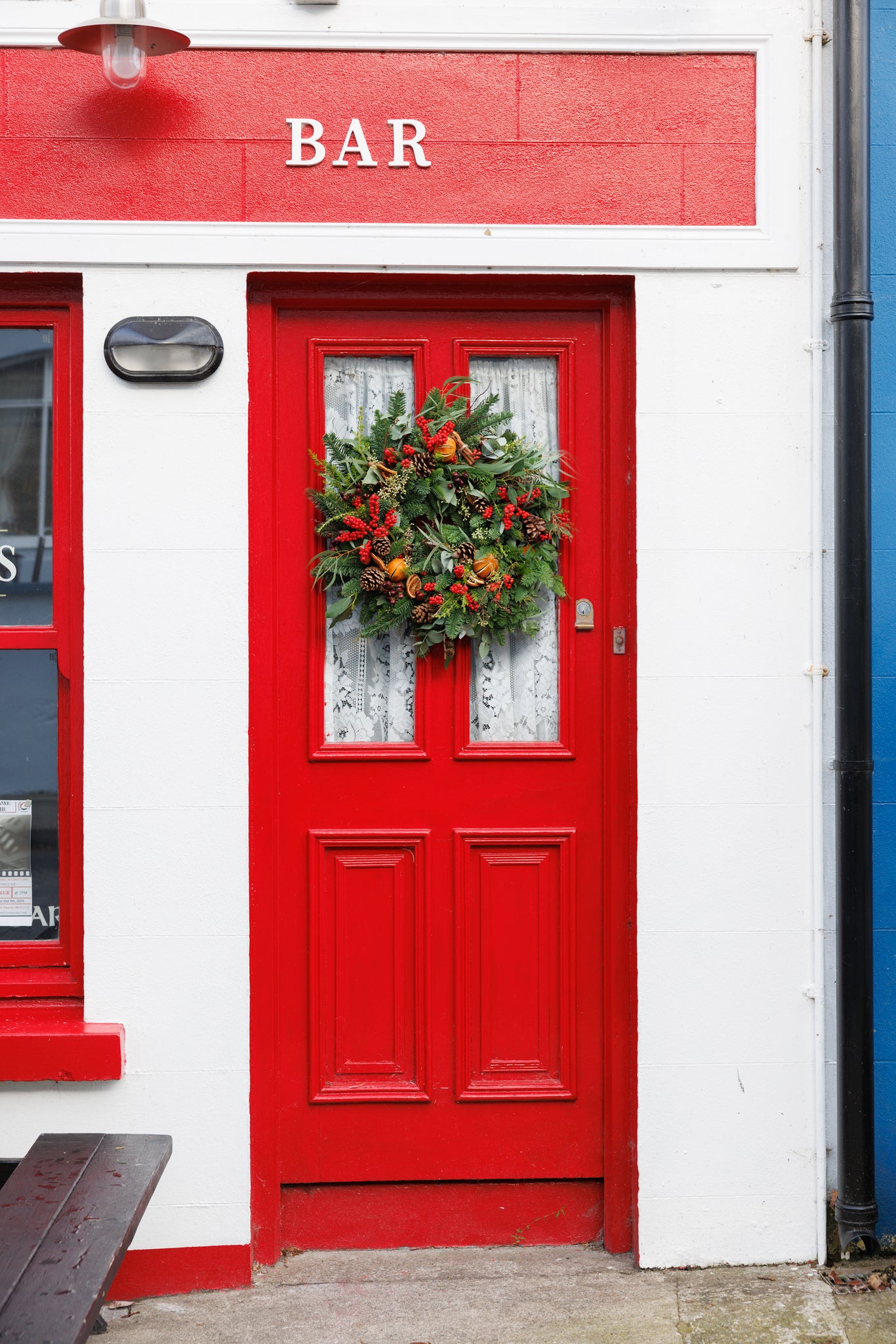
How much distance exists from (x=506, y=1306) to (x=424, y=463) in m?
2.46

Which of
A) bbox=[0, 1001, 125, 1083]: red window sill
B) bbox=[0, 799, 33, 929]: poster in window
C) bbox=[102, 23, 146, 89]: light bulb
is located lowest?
bbox=[0, 1001, 125, 1083]: red window sill

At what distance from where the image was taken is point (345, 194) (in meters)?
3.26

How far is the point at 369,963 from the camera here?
3430mm

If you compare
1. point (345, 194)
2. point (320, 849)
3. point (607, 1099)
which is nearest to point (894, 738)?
point (607, 1099)

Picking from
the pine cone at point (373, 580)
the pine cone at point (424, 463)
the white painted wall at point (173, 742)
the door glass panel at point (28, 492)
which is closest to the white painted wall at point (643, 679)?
the white painted wall at point (173, 742)

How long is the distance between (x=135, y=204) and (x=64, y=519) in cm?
96

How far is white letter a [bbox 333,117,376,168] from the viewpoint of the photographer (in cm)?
324

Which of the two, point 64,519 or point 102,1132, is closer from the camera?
point 102,1132

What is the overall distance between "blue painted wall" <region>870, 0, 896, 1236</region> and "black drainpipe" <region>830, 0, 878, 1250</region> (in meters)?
0.08

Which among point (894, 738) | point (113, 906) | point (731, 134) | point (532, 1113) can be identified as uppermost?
point (731, 134)

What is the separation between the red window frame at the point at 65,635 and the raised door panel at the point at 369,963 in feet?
2.48

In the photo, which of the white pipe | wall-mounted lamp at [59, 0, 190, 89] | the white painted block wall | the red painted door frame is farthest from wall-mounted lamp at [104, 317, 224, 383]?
the white pipe

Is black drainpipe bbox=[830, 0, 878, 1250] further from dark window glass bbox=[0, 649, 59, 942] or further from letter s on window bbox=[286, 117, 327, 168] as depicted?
dark window glass bbox=[0, 649, 59, 942]

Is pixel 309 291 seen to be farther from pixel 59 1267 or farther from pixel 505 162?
pixel 59 1267
